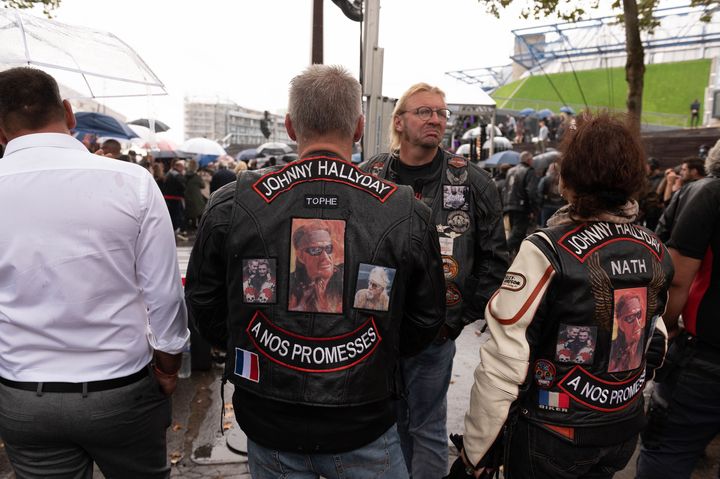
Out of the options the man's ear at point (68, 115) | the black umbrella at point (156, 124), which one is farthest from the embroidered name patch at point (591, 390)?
the black umbrella at point (156, 124)

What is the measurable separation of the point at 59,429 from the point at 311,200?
3.79ft

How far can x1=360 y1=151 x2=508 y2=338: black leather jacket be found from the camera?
9.09 feet

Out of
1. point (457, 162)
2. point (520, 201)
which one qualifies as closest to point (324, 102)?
point (457, 162)

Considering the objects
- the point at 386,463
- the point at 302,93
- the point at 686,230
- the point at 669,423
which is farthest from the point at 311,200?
the point at 669,423

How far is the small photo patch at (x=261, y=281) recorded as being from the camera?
1635mm

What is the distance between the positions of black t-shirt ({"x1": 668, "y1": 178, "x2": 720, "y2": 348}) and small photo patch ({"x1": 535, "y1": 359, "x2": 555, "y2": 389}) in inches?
35.0

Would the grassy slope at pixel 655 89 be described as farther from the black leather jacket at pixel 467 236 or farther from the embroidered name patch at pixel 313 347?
the embroidered name patch at pixel 313 347

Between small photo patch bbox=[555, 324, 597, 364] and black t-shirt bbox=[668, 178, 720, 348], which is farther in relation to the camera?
black t-shirt bbox=[668, 178, 720, 348]

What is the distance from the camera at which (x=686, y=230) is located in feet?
7.44

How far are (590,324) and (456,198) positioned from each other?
1132mm

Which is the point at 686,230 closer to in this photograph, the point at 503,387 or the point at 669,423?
the point at 669,423

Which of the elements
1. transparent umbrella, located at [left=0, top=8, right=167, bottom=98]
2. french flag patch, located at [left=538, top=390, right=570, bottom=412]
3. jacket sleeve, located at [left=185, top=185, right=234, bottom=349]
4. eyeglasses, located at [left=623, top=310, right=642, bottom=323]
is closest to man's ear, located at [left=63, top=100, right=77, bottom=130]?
jacket sleeve, located at [left=185, top=185, right=234, bottom=349]

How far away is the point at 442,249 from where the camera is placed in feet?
→ 9.10

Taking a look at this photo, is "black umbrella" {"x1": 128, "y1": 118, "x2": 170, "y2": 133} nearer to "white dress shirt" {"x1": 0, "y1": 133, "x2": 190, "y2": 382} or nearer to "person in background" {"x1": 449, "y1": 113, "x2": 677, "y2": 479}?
"white dress shirt" {"x1": 0, "y1": 133, "x2": 190, "y2": 382}
